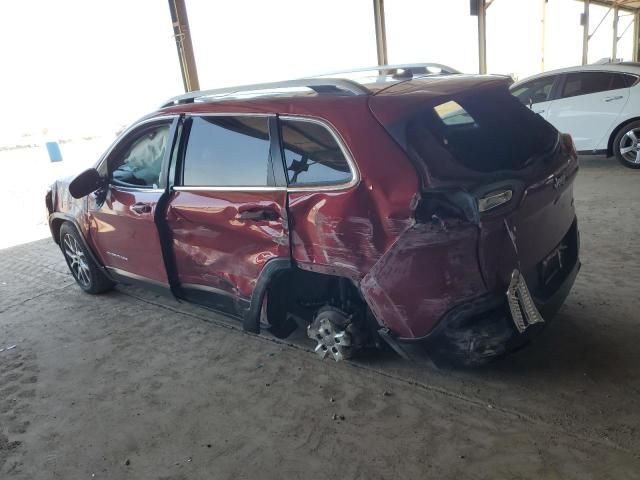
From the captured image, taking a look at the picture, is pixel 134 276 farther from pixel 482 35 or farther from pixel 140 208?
pixel 482 35

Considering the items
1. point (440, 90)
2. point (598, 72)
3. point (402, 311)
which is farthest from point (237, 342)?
point (598, 72)

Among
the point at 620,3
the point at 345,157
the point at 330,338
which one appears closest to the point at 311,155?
the point at 345,157

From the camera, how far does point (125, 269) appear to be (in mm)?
3785

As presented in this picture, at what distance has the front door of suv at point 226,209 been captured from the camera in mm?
2658

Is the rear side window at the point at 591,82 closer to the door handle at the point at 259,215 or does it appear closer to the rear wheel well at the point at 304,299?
the rear wheel well at the point at 304,299

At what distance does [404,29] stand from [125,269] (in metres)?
11.5

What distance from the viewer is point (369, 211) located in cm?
224

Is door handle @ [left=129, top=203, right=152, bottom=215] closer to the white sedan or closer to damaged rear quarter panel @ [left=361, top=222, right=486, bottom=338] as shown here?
damaged rear quarter panel @ [left=361, top=222, right=486, bottom=338]

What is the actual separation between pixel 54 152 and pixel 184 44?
8224 millimetres

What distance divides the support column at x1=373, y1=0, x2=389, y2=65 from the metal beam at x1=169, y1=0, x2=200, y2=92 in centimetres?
526

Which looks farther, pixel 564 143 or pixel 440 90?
pixel 564 143

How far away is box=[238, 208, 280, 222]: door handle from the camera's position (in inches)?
103

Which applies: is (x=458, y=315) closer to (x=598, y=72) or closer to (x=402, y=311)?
(x=402, y=311)

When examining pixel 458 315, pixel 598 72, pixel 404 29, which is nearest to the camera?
pixel 458 315
